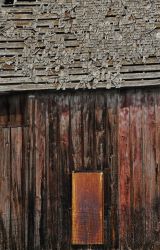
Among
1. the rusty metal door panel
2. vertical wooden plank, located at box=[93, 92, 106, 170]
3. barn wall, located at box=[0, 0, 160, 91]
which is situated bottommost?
the rusty metal door panel

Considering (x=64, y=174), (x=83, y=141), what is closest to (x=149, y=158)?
(x=83, y=141)

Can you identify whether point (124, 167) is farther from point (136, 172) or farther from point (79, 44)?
point (79, 44)

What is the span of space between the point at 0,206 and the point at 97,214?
65.2 inches

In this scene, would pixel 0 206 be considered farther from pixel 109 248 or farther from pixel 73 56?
pixel 73 56

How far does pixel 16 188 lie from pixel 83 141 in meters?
1.38

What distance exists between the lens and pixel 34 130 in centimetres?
942

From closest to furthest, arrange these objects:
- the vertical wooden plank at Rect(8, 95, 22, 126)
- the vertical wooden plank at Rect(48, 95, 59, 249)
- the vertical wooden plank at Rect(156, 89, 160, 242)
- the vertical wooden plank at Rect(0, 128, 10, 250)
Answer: the vertical wooden plank at Rect(156, 89, 160, 242) → the vertical wooden plank at Rect(48, 95, 59, 249) → the vertical wooden plank at Rect(0, 128, 10, 250) → the vertical wooden plank at Rect(8, 95, 22, 126)

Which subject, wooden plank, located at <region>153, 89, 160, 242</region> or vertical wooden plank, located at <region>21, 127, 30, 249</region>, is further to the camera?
vertical wooden plank, located at <region>21, 127, 30, 249</region>

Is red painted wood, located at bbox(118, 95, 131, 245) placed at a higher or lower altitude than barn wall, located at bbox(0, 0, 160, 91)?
lower

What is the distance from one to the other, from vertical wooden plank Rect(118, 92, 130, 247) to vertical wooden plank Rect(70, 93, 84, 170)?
26.3 inches

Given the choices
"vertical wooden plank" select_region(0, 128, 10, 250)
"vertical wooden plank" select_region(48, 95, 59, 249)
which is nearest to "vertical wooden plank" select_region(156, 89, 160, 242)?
"vertical wooden plank" select_region(48, 95, 59, 249)

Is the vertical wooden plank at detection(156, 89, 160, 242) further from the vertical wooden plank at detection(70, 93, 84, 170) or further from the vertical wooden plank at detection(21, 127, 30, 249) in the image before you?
the vertical wooden plank at detection(21, 127, 30, 249)

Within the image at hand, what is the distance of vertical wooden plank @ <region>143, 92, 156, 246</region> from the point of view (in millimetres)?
9148

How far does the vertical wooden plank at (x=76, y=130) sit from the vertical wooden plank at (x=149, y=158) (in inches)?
42.1
